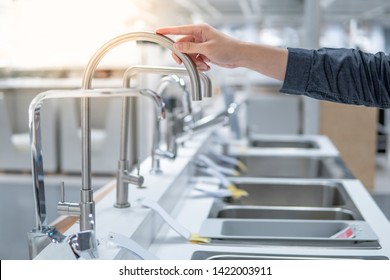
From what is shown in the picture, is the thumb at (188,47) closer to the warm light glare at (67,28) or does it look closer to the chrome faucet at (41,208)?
the chrome faucet at (41,208)

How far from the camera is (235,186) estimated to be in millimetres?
1566

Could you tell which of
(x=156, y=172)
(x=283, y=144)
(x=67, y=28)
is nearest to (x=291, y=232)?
(x=156, y=172)

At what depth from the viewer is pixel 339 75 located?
0.88 meters

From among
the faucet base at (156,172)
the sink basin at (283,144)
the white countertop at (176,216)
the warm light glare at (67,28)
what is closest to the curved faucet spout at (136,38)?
the white countertop at (176,216)

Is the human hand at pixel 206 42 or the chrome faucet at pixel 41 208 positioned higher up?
the human hand at pixel 206 42

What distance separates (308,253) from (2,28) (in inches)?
61.9

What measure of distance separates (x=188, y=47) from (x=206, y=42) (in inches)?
1.4

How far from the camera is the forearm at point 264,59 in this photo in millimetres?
843

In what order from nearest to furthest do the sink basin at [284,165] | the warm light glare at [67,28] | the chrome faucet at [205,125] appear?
the chrome faucet at [205,125], the sink basin at [284,165], the warm light glare at [67,28]

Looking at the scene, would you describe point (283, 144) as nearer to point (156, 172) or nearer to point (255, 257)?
point (156, 172)

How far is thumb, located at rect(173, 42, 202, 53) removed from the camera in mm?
776

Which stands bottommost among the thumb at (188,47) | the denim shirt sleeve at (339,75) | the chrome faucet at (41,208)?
the chrome faucet at (41,208)

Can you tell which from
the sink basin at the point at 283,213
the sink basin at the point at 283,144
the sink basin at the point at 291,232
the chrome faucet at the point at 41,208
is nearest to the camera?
the chrome faucet at the point at 41,208

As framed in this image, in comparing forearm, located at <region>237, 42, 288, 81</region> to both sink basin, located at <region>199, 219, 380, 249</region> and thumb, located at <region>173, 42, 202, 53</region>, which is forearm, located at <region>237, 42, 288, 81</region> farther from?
sink basin, located at <region>199, 219, 380, 249</region>
